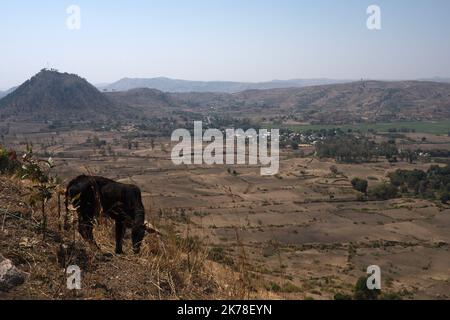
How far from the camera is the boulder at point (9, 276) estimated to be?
329 cm

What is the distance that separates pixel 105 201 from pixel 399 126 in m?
146

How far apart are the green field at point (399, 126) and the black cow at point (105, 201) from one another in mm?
127050

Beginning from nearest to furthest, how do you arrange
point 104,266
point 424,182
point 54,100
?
1. point 104,266
2. point 424,182
3. point 54,100

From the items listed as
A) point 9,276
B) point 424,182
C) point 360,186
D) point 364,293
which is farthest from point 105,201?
point 424,182

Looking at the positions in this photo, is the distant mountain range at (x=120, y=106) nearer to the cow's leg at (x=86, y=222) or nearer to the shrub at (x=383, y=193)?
the shrub at (x=383, y=193)

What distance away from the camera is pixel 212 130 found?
124 meters

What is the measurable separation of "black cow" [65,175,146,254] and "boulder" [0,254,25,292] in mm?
1432

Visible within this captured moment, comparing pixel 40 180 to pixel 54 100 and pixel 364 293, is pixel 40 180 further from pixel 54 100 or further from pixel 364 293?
pixel 54 100

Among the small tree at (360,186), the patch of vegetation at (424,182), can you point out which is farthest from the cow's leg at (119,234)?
the patch of vegetation at (424,182)

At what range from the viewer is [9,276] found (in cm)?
334

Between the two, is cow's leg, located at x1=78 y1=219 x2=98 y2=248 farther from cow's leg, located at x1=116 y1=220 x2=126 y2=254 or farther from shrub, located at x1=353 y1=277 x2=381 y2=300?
shrub, located at x1=353 y1=277 x2=381 y2=300
